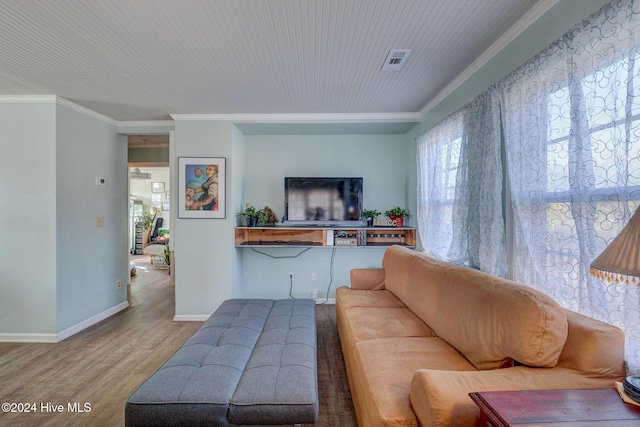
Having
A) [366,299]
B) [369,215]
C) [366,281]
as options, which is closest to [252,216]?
[369,215]

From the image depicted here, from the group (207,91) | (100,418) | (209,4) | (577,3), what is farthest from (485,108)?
(100,418)

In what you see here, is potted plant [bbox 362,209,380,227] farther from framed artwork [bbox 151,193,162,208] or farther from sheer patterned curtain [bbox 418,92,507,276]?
framed artwork [bbox 151,193,162,208]

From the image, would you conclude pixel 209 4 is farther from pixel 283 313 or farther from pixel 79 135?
pixel 79 135

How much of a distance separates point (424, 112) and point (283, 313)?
270 centimetres

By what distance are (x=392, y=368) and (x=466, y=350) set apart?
451 mm

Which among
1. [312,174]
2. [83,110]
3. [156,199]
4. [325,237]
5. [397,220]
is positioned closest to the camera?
[83,110]

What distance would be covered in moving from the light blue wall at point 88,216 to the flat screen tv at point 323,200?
2.32 meters

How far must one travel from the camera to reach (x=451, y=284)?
1811 millimetres

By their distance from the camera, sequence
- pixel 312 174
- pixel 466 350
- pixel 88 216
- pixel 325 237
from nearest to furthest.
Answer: pixel 466 350
pixel 88 216
pixel 325 237
pixel 312 174

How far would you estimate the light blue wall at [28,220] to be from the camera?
9.32ft

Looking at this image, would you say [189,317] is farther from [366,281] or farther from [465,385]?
[465,385]

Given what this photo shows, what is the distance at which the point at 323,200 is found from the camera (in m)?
3.58

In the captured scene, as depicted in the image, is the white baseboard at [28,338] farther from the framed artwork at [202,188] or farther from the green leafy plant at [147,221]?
the green leafy plant at [147,221]

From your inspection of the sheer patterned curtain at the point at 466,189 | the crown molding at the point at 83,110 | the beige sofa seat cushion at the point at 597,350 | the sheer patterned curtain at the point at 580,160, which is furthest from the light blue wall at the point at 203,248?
the beige sofa seat cushion at the point at 597,350
